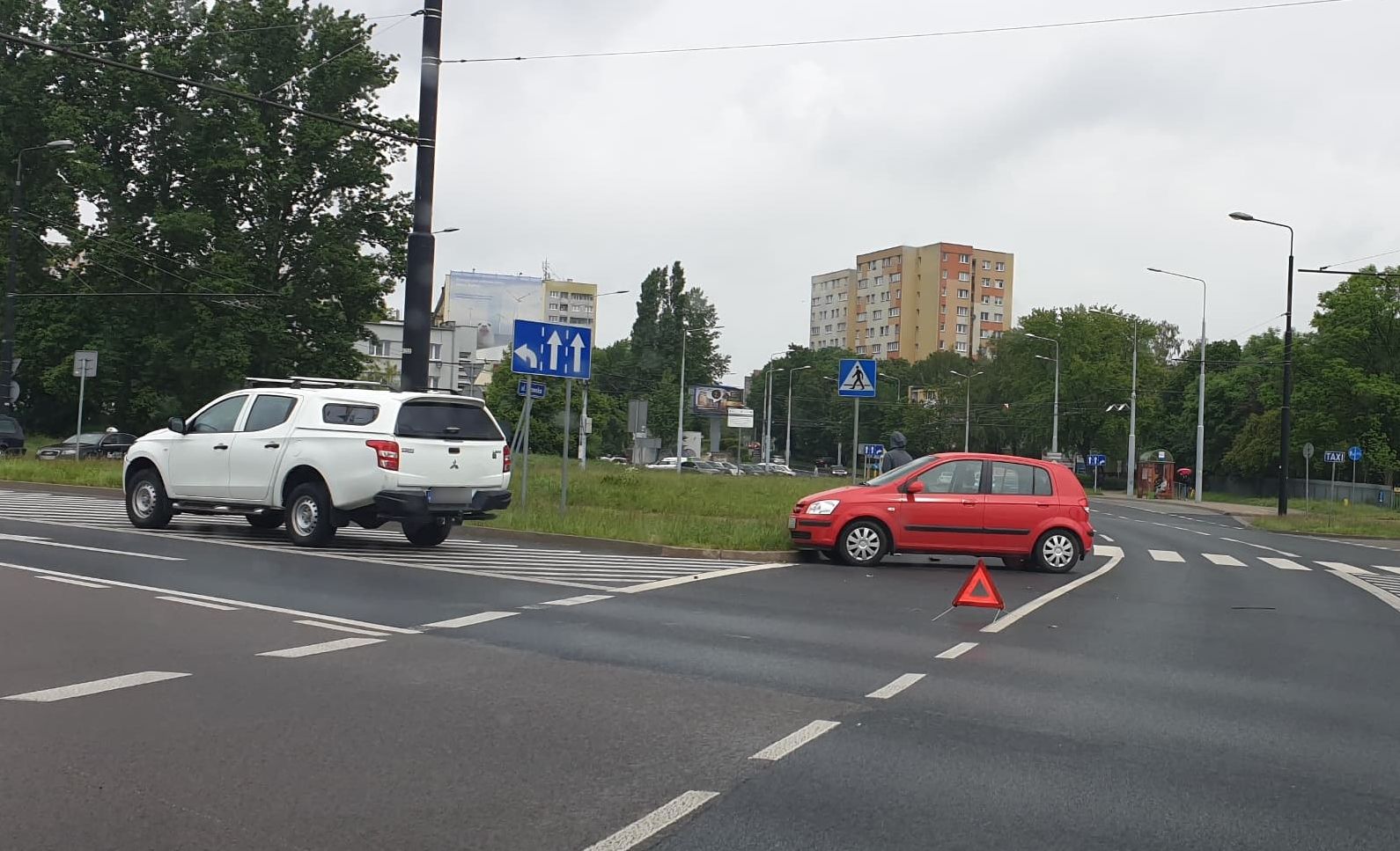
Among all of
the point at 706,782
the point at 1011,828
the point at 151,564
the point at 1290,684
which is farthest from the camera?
the point at 151,564

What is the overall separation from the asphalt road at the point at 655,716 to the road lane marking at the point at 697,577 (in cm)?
31

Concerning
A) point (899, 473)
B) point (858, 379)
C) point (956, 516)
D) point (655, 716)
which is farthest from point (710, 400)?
point (655, 716)

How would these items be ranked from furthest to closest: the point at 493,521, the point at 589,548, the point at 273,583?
the point at 493,521 < the point at 589,548 < the point at 273,583

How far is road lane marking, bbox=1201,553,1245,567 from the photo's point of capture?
776 inches

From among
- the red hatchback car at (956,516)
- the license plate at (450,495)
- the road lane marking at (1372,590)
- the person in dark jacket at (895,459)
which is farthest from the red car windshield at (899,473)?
the road lane marking at (1372,590)

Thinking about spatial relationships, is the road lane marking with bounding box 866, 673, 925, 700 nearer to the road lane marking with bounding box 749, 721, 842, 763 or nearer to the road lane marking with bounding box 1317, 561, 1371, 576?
the road lane marking with bounding box 749, 721, 842, 763

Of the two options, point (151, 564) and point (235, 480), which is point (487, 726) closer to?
point (151, 564)

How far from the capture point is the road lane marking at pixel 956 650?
8703 mm

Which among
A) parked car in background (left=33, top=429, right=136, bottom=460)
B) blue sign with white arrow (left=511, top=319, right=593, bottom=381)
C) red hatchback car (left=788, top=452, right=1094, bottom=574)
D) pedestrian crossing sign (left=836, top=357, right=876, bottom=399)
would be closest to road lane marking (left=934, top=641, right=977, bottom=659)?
red hatchback car (left=788, top=452, right=1094, bottom=574)

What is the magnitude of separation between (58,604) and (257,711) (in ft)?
13.9

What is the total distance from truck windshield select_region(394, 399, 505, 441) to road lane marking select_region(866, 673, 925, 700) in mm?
8238

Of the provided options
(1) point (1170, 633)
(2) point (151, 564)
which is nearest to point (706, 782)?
(1) point (1170, 633)

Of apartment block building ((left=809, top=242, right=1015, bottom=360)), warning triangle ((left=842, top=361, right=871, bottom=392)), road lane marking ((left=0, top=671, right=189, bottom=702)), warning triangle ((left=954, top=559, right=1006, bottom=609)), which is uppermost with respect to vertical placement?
apartment block building ((left=809, top=242, right=1015, bottom=360))

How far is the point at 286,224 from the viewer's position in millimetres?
43500
